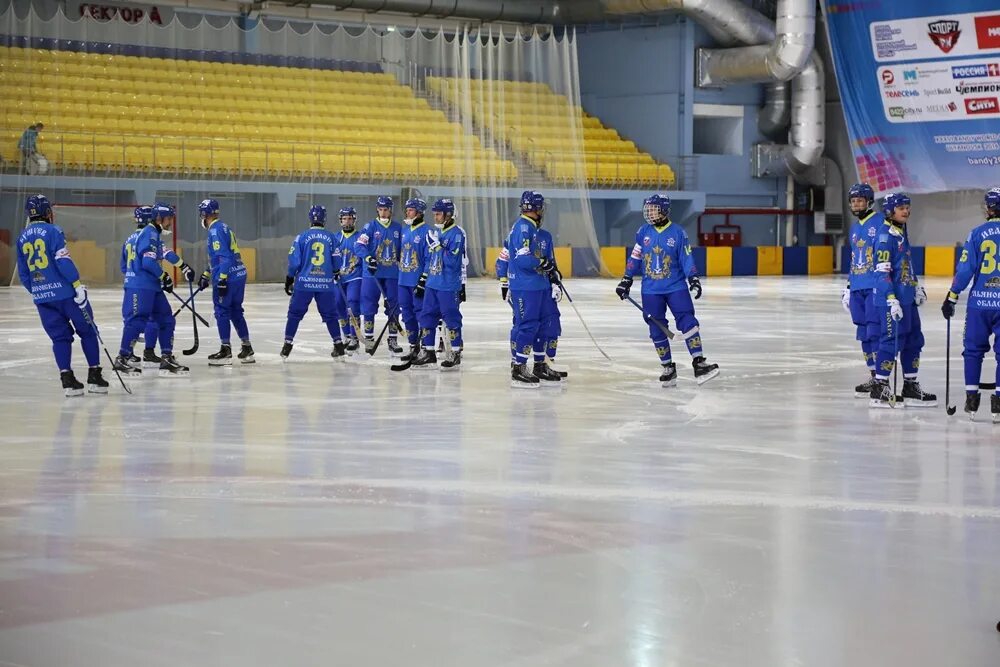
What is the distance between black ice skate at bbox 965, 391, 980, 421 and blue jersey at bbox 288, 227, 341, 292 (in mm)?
6973

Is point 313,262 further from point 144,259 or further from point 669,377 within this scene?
point 669,377

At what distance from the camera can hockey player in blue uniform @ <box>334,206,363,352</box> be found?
51.6 ft

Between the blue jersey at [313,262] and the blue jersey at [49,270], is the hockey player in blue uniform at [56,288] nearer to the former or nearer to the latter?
→ the blue jersey at [49,270]

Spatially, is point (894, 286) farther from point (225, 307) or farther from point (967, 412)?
point (225, 307)

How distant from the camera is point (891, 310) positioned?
1112 cm

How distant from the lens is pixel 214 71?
33.8 meters

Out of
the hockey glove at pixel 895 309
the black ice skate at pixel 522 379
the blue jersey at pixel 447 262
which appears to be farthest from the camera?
the blue jersey at pixel 447 262

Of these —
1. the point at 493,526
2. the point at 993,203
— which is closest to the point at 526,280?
the point at 993,203

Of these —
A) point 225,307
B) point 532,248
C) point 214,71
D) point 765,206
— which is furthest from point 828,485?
point 765,206

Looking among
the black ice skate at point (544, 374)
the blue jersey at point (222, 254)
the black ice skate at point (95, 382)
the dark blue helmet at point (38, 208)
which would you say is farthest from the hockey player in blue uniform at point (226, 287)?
the black ice skate at point (544, 374)

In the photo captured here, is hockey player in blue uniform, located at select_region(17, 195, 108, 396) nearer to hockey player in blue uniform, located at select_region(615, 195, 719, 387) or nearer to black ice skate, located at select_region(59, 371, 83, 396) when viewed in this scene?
black ice skate, located at select_region(59, 371, 83, 396)

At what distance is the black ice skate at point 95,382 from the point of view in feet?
38.6

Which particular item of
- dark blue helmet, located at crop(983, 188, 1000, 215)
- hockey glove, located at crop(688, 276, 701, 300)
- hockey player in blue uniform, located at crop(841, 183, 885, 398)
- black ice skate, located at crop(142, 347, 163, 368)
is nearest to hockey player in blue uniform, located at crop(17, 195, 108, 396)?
black ice skate, located at crop(142, 347, 163, 368)

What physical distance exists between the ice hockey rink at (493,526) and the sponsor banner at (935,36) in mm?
24870
